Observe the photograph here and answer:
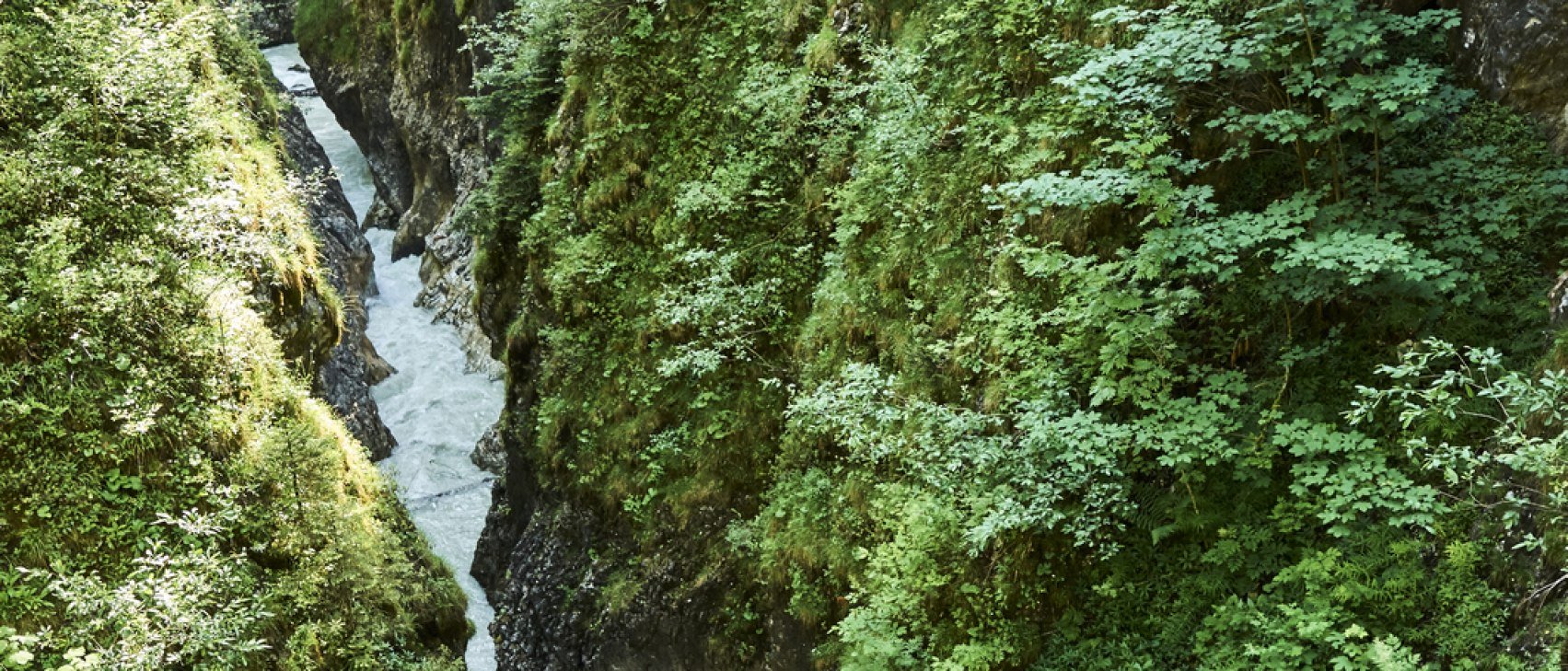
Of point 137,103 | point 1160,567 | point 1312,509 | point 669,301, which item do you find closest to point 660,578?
point 669,301

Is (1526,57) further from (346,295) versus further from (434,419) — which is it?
(346,295)

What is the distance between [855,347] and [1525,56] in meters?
4.92

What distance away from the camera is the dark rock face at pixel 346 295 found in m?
19.0

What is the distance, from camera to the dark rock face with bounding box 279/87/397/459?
19.0 m

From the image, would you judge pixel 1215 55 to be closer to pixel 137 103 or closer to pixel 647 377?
pixel 647 377

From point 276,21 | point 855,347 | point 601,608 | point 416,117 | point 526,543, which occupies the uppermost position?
point 276,21

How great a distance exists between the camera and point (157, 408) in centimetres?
935

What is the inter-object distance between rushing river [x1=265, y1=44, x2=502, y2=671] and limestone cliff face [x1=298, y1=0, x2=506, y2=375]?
1.91ft

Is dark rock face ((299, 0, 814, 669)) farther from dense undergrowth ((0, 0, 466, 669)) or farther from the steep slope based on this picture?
dense undergrowth ((0, 0, 466, 669))

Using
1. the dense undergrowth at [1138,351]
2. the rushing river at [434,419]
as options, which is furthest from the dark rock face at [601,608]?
the rushing river at [434,419]

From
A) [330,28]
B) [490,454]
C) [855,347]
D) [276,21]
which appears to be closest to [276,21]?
[276,21]

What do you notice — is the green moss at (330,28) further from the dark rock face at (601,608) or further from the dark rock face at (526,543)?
the dark rock face at (601,608)

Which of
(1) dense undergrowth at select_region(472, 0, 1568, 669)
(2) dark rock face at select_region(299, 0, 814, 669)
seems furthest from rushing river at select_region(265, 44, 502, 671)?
(1) dense undergrowth at select_region(472, 0, 1568, 669)

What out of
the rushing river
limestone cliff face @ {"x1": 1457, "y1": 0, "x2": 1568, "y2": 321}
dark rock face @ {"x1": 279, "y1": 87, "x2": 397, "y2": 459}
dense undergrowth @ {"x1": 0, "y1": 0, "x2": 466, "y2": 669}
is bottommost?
the rushing river
